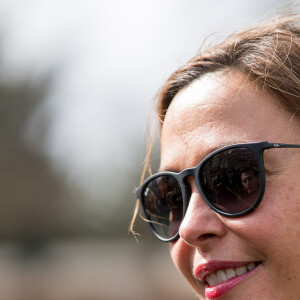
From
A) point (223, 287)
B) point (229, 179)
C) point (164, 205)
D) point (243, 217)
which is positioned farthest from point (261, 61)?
point (223, 287)

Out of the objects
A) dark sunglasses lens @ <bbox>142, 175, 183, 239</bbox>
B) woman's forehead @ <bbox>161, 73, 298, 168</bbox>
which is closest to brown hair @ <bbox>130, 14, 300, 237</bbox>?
woman's forehead @ <bbox>161, 73, 298, 168</bbox>

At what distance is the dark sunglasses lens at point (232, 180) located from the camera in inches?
78.2

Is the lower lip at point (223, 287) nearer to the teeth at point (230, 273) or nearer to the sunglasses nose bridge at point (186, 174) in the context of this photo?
the teeth at point (230, 273)

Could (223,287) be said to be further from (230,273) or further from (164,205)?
(164,205)

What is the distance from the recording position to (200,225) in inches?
80.3

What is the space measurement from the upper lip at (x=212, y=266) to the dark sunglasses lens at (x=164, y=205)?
0.97 feet

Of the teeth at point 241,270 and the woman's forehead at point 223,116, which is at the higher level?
the woman's forehead at point 223,116

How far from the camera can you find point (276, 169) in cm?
197

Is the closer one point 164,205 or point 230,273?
point 230,273

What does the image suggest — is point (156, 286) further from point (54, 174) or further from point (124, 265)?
point (54, 174)

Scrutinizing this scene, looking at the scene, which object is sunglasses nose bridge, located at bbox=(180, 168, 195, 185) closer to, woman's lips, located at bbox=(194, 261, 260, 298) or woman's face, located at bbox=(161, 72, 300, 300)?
woman's face, located at bbox=(161, 72, 300, 300)

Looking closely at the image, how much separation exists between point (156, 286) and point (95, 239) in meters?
14.9

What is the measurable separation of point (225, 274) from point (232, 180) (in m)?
0.37

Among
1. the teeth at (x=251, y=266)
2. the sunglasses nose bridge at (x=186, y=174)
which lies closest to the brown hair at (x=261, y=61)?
the sunglasses nose bridge at (x=186, y=174)
